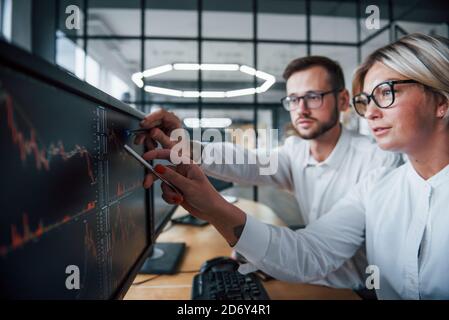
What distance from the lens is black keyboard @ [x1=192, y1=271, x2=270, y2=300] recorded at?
0.73m

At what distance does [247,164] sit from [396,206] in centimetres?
74

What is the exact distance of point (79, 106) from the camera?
40 centimetres

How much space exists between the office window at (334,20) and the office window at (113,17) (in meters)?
2.38

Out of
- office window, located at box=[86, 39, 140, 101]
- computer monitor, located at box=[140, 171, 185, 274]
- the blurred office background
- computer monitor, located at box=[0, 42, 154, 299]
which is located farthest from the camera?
office window, located at box=[86, 39, 140, 101]

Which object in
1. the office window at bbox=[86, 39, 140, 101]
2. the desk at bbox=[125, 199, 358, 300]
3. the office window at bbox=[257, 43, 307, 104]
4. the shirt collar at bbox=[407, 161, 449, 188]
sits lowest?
the desk at bbox=[125, 199, 358, 300]

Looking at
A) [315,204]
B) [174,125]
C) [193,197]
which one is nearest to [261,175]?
[315,204]

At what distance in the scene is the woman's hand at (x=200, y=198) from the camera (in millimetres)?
614

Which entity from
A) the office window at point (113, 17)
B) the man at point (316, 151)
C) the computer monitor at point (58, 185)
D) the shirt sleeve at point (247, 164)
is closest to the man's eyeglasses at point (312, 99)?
the man at point (316, 151)

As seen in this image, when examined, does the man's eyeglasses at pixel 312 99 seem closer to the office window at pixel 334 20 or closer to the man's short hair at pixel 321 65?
the man's short hair at pixel 321 65

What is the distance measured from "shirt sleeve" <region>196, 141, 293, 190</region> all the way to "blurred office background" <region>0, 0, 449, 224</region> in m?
0.38

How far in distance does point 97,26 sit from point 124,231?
463 centimetres

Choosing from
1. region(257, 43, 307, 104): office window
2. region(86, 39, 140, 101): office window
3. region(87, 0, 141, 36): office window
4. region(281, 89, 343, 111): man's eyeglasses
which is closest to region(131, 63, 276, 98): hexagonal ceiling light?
region(281, 89, 343, 111): man's eyeglasses

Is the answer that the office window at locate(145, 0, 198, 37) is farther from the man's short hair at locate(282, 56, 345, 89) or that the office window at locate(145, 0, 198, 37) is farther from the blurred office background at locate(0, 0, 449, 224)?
the man's short hair at locate(282, 56, 345, 89)

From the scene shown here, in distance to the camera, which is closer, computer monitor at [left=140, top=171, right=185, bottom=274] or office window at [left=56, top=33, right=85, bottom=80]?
computer monitor at [left=140, top=171, right=185, bottom=274]
